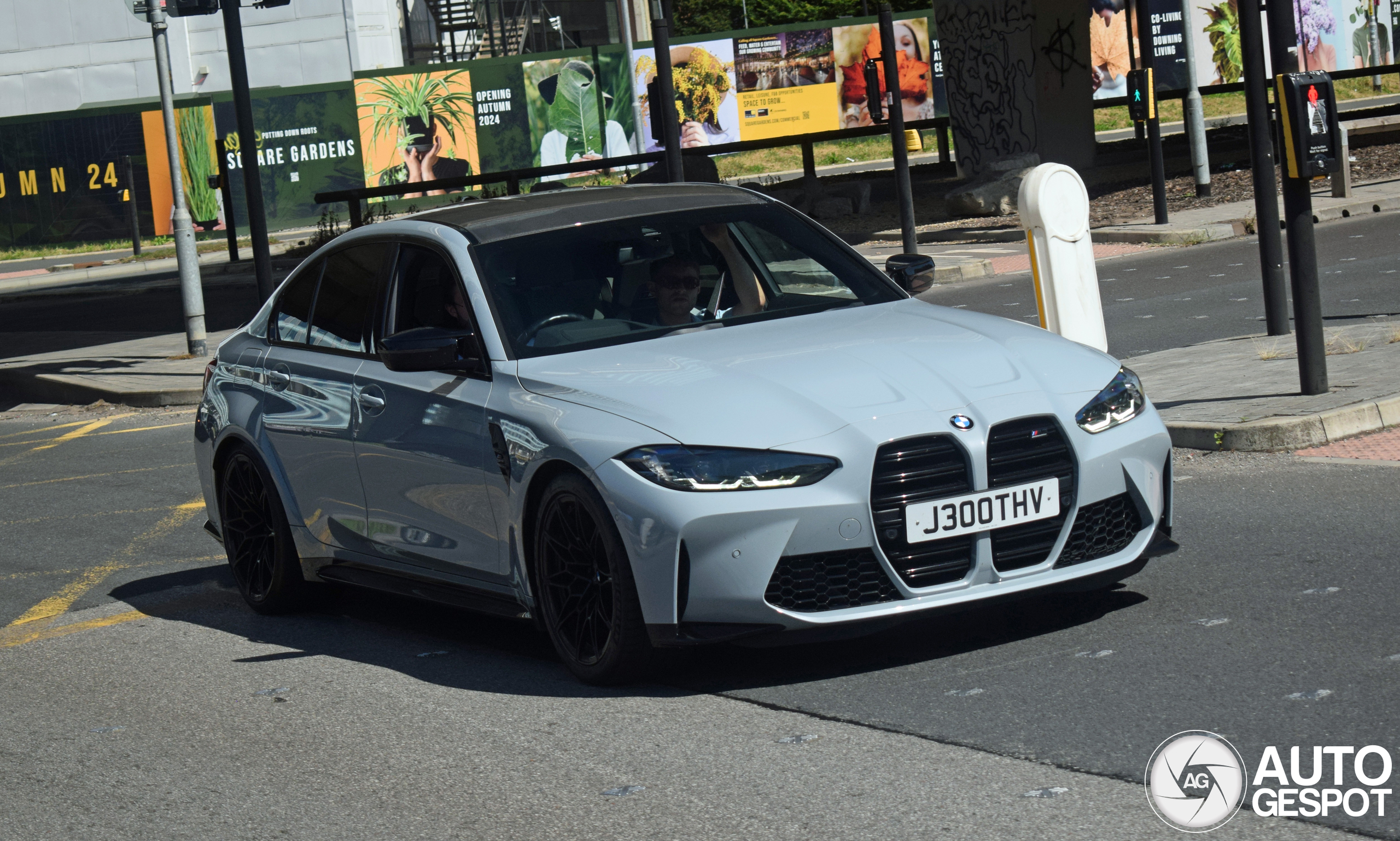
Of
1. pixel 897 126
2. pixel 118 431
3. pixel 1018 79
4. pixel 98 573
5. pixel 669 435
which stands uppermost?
pixel 1018 79

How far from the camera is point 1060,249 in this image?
392 inches

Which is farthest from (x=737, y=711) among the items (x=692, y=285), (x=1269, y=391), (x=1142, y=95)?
(x=1142, y=95)

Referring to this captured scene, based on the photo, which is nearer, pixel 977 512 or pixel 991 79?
pixel 977 512

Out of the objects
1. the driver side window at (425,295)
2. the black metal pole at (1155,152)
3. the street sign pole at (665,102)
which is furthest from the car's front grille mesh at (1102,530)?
the black metal pole at (1155,152)

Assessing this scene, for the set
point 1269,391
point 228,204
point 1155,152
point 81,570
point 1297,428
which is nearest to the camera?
point 1297,428

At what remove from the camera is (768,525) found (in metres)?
5.08

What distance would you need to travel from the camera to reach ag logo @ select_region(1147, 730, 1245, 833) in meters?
3.96

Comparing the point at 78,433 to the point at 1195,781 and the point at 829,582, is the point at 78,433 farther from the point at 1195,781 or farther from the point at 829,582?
the point at 1195,781

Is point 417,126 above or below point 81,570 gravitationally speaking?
above

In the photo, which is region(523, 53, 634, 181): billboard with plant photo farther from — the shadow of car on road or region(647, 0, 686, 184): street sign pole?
the shadow of car on road

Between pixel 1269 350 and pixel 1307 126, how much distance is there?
8.29 ft

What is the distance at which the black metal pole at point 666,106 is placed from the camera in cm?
1806

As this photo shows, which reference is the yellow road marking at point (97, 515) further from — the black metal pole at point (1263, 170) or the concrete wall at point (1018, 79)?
the concrete wall at point (1018, 79)

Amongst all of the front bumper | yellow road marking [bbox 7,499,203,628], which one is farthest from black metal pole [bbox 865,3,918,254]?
the front bumper
